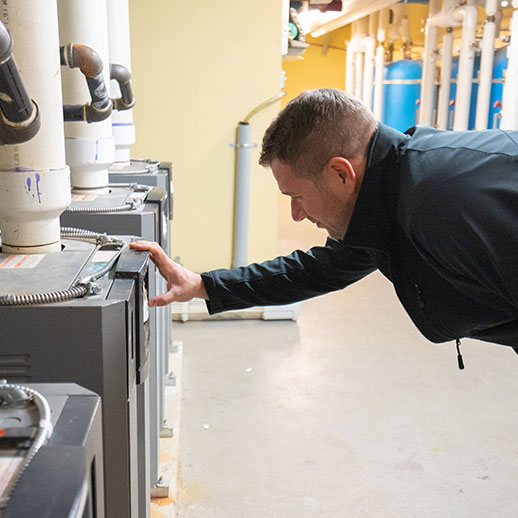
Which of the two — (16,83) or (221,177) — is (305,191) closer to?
(16,83)

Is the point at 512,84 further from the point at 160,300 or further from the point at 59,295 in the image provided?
the point at 59,295

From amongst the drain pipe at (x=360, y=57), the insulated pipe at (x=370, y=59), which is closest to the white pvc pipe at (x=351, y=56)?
the drain pipe at (x=360, y=57)

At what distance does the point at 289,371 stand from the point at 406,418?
559mm

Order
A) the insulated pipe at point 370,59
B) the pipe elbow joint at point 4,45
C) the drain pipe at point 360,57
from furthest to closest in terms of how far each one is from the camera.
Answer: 1. the drain pipe at point 360,57
2. the insulated pipe at point 370,59
3. the pipe elbow joint at point 4,45

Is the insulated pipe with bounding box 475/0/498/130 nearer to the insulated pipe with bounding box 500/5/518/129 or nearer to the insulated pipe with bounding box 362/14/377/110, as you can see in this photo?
the insulated pipe with bounding box 500/5/518/129

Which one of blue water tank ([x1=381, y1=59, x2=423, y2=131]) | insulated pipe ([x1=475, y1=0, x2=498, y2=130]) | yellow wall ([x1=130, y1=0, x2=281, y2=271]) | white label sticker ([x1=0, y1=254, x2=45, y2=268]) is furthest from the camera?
blue water tank ([x1=381, y1=59, x2=423, y2=131])

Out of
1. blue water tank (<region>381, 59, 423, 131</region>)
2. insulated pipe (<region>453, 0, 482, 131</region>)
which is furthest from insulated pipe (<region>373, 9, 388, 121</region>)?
insulated pipe (<region>453, 0, 482, 131</region>)

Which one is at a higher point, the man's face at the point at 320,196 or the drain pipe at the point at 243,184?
the man's face at the point at 320,196

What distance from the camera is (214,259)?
3.37m

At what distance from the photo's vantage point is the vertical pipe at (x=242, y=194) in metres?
3.19

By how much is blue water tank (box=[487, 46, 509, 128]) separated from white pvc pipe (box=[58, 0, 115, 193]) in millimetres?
3268

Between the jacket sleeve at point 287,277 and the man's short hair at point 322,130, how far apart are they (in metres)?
0.41

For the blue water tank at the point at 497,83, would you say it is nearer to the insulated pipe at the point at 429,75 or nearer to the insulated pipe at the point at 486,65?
the insulated pipe at the point at 486,65

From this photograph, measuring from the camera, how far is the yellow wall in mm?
3094
